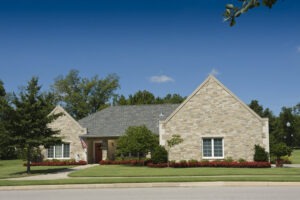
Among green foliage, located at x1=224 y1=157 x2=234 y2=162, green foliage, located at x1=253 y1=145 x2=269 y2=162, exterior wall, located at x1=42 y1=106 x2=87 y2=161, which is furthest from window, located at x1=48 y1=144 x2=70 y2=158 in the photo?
green foliage, located at x1=253 y1=145 x2=269 y2=162

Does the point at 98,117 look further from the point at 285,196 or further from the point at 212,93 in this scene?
the point at 285,196

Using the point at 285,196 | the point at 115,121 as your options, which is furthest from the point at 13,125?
the point at 285,196

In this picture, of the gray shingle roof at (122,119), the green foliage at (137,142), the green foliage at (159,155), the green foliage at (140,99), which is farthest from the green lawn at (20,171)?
the green foliage at (140,99)

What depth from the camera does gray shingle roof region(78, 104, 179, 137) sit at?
3859cm

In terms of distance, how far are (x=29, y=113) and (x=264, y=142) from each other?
18.4m

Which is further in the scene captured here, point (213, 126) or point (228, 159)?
point (213, 126)

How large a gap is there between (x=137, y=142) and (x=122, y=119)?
8818 mm

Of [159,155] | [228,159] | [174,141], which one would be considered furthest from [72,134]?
[228,159]

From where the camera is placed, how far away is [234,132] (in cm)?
3219

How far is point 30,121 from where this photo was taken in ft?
87.6

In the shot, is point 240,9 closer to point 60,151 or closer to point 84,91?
point 60,151

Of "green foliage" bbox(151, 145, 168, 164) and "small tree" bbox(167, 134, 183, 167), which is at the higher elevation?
"small tree" bbox(167, 134, 183, 167)

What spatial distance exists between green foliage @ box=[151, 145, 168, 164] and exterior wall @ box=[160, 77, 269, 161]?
49.2 inches

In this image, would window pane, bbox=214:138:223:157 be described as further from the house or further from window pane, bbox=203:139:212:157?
window pane, bbox=203:139:212:157
